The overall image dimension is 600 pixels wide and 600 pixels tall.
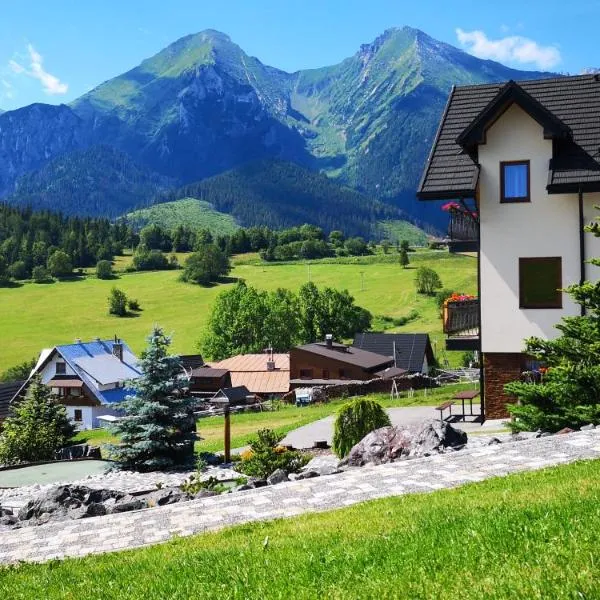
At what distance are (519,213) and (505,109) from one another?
9.98ft

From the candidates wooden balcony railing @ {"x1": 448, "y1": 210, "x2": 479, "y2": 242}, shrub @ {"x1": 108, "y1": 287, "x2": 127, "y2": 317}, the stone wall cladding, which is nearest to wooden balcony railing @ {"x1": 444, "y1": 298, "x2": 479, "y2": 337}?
the stone wall cladding

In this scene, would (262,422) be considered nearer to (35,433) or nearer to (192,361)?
(35,433)

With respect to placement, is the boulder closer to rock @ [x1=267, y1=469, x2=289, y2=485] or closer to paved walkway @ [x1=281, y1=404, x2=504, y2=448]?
rock @ [x1=267, y1=469, x2=289, y2=485]

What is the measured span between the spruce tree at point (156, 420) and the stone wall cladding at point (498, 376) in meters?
10.5

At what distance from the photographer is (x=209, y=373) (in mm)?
81438

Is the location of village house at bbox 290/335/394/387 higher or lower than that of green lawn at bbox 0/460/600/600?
lower

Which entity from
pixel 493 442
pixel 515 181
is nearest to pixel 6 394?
pixel 515 181

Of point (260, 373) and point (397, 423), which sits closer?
point (397, 423)

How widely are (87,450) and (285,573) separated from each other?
2886 centimetres

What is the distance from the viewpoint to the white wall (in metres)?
22.5

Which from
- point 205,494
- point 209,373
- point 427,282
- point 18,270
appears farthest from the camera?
point 18,270

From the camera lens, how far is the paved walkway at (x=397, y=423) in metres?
23.4

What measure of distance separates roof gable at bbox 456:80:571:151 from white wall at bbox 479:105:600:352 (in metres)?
0.35

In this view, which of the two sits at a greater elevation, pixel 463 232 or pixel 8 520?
pixel 463 232
